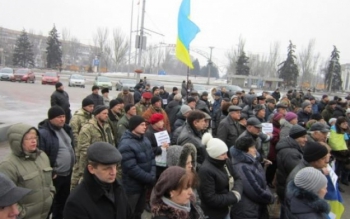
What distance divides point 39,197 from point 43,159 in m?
0.44

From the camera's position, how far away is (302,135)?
4816 millimetres

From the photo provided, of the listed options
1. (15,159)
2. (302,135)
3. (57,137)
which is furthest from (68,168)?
(302,135)

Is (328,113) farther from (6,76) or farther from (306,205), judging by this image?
(6,76)

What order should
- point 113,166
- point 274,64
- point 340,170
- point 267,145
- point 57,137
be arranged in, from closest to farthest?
point 113,166 < point 57,137 < point 267,145 < point 340,170 < point 274,64

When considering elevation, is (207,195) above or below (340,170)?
above

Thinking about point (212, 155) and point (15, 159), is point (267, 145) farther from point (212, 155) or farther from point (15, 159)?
point (15, 159)

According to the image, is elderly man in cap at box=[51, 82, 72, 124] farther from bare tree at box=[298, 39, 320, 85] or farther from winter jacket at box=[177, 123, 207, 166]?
bare tree at box=[298, 39, 320, 85]

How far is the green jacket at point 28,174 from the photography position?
3405 millimetres

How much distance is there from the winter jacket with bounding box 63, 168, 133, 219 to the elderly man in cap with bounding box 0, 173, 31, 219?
395mm

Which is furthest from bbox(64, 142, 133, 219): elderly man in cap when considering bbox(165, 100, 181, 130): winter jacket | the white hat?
bbox(165, 100, 181, 130): winter jacket

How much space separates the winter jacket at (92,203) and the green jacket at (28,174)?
1139mm

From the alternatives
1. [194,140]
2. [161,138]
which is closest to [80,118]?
[161,138]

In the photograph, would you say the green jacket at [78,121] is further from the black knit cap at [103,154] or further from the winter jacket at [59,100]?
the black knit cap at [103,154]

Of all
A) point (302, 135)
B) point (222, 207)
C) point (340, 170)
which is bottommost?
point (340, 170)
